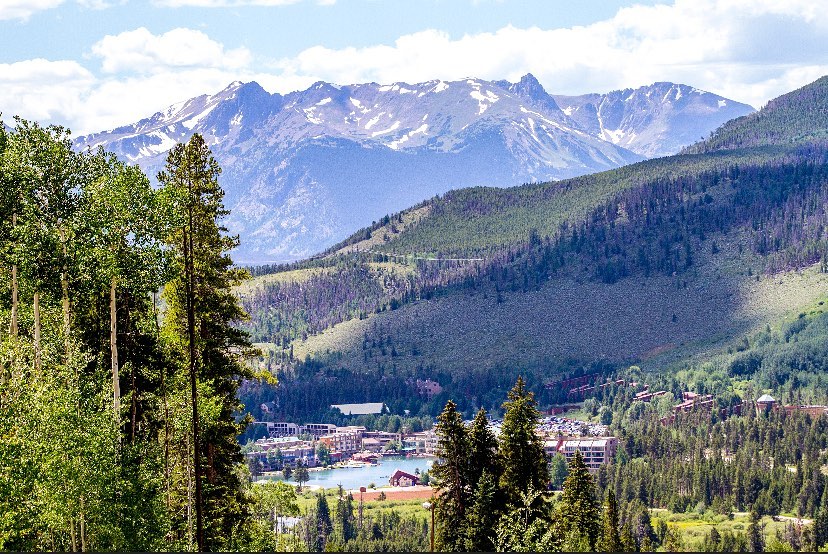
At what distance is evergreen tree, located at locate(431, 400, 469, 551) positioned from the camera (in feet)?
291

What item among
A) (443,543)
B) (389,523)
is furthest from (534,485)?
(389,523)

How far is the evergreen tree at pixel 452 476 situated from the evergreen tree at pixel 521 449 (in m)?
2.74

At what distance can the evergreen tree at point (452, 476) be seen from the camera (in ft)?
291

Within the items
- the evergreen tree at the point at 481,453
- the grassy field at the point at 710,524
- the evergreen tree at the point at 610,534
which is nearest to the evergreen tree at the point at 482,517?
the evergreen tree at the point at 481,453

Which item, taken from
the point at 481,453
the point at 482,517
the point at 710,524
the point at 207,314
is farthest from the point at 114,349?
the point at 710,524

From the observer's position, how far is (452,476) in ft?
293

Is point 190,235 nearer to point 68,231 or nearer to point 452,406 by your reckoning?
point 68,231

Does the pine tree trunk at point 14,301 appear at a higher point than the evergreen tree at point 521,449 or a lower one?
higher

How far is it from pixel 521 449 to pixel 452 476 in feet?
16.9

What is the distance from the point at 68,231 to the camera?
76.4 m

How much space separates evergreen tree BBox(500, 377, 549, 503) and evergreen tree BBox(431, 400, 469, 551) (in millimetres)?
2737

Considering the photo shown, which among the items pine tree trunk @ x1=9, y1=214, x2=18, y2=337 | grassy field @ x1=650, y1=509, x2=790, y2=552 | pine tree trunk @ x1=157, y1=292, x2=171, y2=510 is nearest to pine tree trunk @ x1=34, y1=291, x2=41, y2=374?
pine tree trunk @ x1=9, y1=214, x2=18, y2=337

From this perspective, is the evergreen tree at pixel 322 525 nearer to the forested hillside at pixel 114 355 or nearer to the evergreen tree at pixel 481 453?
the evergreen tree at pixel 481 453

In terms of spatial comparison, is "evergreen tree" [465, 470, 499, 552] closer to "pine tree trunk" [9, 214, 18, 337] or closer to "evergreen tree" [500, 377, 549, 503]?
"evergreen tree" [500, 377, 549, 503]
